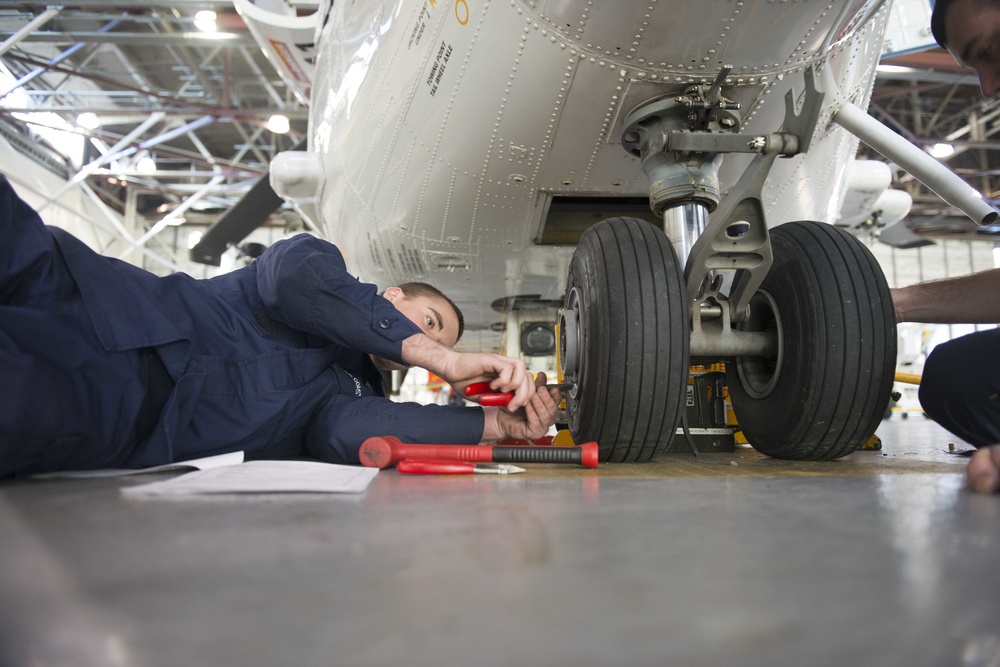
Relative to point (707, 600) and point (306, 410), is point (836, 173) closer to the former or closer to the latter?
point (306, 410)

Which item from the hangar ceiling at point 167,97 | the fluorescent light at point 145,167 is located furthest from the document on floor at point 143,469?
the fluorescent light at point 145,167

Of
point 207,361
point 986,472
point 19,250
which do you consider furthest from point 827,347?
point 19,250

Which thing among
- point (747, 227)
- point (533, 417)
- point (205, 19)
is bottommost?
point (533, 417)

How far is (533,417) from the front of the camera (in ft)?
6.09

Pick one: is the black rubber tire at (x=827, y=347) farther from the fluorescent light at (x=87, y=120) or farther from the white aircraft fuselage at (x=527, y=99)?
the fluorescent light at (x=87, y=120)

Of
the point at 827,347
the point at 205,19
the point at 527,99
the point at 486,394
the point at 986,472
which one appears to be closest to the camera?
the point at 986,472

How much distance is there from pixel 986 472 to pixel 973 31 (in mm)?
1131

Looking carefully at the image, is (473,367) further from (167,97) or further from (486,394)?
(167,97)

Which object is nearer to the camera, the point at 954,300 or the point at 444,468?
the point at 444,468

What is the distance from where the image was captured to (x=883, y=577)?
25.3 inches

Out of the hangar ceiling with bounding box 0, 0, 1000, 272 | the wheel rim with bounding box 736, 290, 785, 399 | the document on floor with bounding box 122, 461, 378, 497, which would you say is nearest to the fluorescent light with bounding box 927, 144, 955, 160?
the hangar ceiling with bounding box 0, 0, 1000, 272

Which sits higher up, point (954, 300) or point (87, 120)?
point (87, 120)

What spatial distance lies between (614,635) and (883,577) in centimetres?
33

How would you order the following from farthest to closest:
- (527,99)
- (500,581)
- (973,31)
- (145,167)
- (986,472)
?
(145,167), (527,99), (973,31), (986,472), (500,581)
